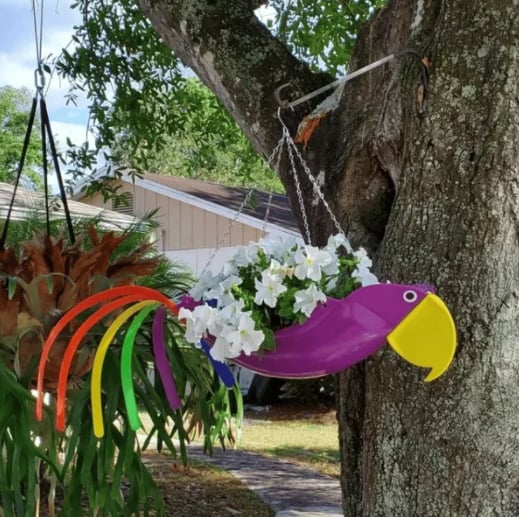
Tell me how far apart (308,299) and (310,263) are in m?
0.09

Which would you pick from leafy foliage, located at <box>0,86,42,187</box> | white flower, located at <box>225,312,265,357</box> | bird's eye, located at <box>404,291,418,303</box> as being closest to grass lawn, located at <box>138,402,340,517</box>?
white flower, located at <box>225,312,265,357</box>

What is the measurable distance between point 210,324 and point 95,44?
398 cm

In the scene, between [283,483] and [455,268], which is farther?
[283,483]

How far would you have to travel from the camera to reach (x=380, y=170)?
276cm

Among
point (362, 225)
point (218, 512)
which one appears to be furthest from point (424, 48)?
point (218, 512)

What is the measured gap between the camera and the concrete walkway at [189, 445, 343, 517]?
5.05 meters

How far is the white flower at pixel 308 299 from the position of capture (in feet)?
6.15

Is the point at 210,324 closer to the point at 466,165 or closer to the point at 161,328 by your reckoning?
the point at 161,328

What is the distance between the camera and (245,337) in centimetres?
184

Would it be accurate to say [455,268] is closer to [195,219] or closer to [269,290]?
[269,290]

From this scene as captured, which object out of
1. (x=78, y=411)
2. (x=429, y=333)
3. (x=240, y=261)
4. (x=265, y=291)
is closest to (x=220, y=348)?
(x=265, y=291)

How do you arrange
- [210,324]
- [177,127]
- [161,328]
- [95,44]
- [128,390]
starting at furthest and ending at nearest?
[177,127] < [95,44] < [161,328] < [128,390] < [210,324]

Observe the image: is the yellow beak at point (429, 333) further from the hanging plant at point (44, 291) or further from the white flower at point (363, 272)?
the hanging plant at point (44, 291)

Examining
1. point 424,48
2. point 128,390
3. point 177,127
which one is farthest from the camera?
point 177,127
